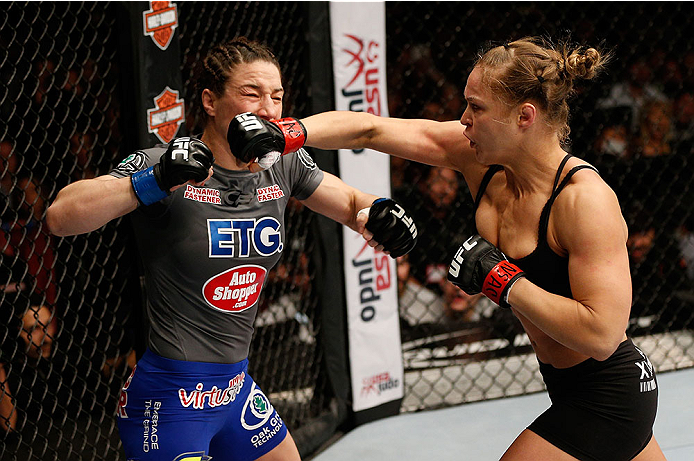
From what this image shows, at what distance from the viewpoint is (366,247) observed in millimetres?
2746

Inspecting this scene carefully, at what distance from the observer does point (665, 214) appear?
3746mm

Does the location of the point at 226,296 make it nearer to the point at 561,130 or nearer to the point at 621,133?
the point at 561,130

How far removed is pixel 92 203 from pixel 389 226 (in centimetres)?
59

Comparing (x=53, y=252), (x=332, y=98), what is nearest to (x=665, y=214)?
(x=332, y=98)

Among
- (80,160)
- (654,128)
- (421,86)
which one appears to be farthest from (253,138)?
(654,128)

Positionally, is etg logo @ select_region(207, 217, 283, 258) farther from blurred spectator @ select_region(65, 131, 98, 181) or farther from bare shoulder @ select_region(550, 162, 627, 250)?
blurred spectator @ select_region(65, 131, 98, 181)

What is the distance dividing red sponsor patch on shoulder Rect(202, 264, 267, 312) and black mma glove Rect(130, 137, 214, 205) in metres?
0.25

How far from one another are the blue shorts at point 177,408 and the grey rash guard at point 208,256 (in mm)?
30

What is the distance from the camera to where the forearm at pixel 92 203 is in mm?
1328

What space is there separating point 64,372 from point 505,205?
1801mm

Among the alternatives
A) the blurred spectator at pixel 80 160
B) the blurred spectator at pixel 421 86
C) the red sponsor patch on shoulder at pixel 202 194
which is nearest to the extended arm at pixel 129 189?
the red sponsor patch on shoulder at pixel 202 194

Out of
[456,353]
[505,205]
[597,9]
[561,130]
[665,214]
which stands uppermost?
[597,9]

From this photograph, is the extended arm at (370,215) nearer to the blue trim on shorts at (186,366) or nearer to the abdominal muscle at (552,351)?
the abdominal muscle at (552,351)

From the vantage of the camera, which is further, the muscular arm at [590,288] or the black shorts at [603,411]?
the black shorts at [603,411]
